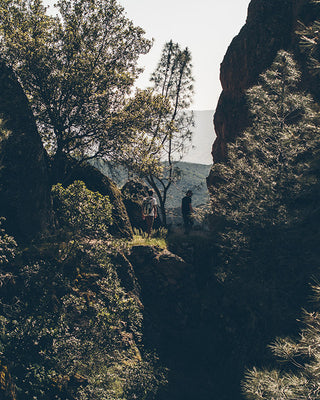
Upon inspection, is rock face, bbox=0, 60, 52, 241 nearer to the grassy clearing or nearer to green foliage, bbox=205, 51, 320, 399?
the grassy clearing

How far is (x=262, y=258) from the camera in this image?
1419 centimetres

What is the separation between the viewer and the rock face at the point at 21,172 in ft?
38.4

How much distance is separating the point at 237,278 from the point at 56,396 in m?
8.56

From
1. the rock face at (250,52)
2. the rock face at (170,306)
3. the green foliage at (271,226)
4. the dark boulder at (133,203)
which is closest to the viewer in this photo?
the green foliage at (271,226)

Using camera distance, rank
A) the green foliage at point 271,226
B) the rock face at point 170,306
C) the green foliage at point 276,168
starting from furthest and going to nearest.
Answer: the rock face at point 170,306
the green foliage at point 271,226
the green foliage at point 276,168

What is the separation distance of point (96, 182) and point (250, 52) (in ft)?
47.4

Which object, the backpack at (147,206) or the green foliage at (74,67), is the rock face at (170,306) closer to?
the backpack at (147,206)

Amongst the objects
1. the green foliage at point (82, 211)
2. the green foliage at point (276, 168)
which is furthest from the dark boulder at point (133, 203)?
the green foliage at point (82, 211)

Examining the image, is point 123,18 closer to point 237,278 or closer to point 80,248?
point 80,248

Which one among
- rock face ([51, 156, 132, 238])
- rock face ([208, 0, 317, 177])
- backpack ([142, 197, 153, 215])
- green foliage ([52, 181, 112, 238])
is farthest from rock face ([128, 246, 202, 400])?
rock face ([208, 0, 317, 177])

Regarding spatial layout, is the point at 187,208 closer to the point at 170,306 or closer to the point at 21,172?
the point at 170,306

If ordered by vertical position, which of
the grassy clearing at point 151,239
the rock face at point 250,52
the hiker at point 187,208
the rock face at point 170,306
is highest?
the rock face at point 250,52

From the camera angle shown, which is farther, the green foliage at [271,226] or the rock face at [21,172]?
the green foliage at [271,226]

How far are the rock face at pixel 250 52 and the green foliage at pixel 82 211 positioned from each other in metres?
14.1
